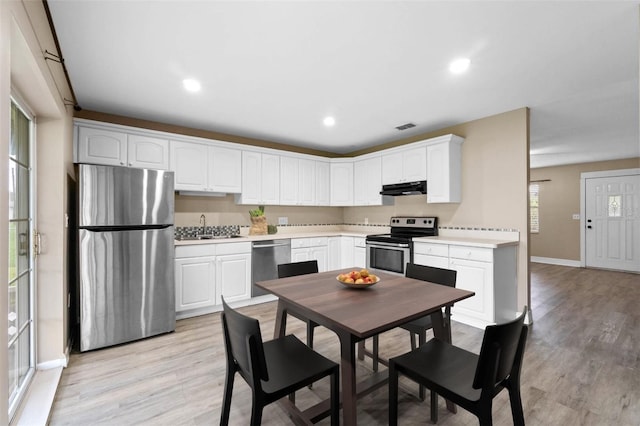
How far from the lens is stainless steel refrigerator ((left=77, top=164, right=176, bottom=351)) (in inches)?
108

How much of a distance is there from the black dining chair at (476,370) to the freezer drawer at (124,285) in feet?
8.26

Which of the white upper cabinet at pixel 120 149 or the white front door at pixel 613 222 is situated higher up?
the white upper cabinet at pixel 120 149

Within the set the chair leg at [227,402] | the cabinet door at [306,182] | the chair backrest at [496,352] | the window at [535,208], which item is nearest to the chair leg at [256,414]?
the chair leg at [227,402]

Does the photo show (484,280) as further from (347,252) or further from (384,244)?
(347,252)

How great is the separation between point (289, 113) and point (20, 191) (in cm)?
250

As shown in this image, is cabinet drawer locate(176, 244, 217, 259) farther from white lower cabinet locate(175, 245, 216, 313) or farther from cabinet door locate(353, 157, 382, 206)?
cabinet door locate(353, 157, 382, 206)

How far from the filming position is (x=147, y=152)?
362 cm

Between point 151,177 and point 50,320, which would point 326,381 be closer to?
point 50,320

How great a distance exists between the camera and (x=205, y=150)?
4039 mm

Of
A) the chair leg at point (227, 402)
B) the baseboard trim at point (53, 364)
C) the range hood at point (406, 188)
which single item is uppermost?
the range hood at point (406, 188)

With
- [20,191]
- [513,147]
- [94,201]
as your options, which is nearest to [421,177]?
[513,147]

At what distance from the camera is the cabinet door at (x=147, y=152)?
3526 mm

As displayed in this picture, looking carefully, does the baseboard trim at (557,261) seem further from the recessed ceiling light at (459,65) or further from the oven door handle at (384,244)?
the recessed ceiling light at (459,65)

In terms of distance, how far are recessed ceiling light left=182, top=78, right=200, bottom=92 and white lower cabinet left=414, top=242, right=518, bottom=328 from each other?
3.08 m
